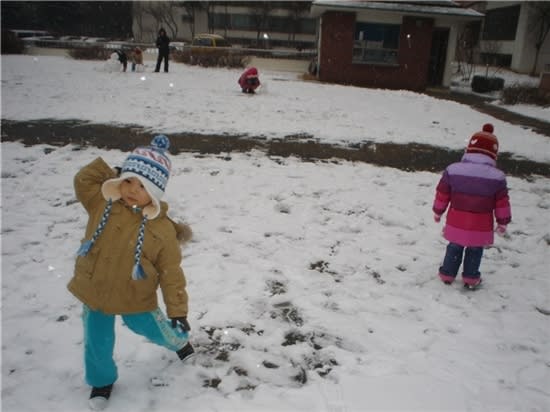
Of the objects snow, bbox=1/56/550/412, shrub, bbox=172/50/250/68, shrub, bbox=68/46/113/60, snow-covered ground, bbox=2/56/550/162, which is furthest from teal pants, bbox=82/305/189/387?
shrub, bbox=68/46/113/60

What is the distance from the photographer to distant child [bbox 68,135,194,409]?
7.22 ft

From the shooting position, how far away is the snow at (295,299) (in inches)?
101

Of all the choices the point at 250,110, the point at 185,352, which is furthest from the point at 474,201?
the point at 250,110

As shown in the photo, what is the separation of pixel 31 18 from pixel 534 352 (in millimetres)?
58202

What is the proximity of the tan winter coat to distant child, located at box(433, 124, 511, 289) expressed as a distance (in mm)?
2439

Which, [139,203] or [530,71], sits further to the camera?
[530,71]

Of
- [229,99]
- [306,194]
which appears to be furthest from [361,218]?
[229,99]

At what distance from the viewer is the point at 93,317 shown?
2.25 meters

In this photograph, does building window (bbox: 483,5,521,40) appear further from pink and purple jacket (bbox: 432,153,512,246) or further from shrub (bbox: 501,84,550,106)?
pink and purple jacket (bbox: 432,153,512,246)

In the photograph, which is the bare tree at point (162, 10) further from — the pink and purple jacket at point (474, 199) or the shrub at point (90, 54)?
the pink and purple jacket at point (474, 199)

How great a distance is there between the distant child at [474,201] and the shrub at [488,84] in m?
19.6

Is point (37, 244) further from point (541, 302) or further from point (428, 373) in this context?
point (541, 302)

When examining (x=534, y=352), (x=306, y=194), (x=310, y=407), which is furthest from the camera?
(x=306, y=194)

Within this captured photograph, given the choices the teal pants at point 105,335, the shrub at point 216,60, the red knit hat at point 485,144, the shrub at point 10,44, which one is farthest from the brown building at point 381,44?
the teal pants at point 105,335
